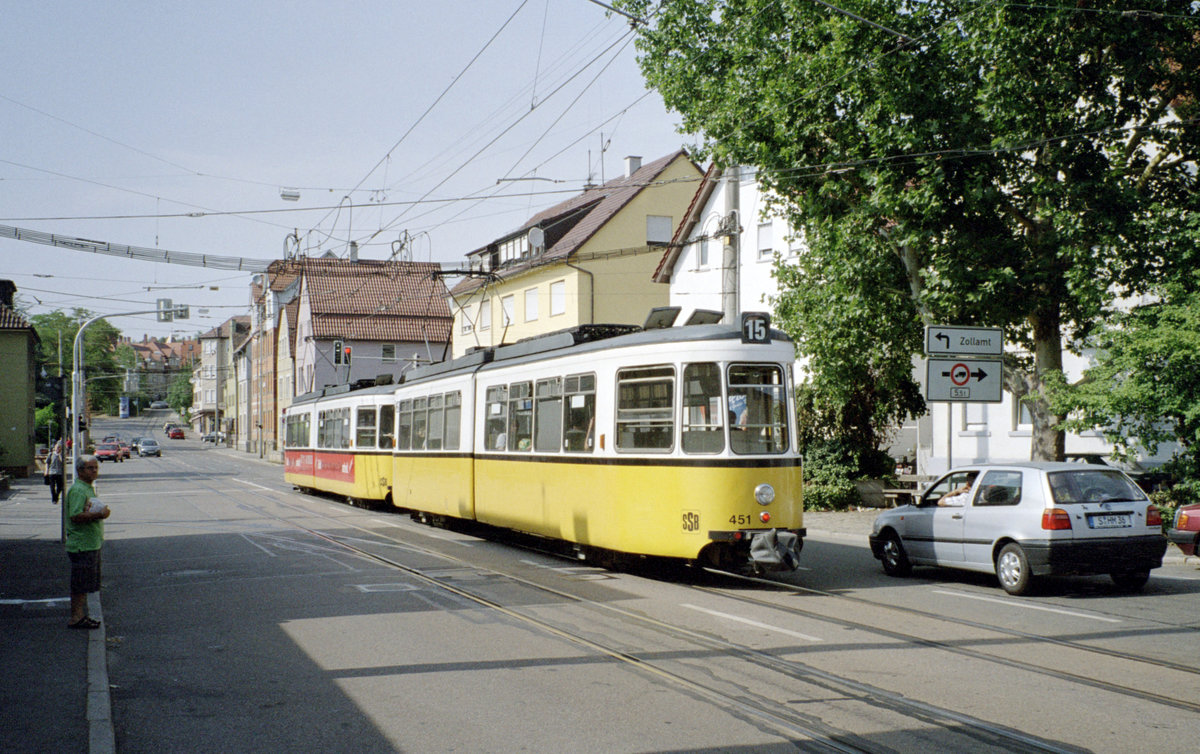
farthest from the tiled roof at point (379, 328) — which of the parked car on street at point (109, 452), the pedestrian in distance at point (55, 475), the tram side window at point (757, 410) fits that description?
the tram side window at point (757, 410)

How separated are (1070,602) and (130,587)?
35.3 feet

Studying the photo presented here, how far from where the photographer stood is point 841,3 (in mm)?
18016

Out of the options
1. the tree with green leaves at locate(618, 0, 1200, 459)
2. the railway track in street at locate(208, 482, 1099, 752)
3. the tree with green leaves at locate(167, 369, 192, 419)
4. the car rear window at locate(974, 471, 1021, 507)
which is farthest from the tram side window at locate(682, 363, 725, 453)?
the tree with green leaves at locate(167, 369, 192, 419)

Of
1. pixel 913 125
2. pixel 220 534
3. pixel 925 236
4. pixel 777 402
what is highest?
Result: pixel 913 125

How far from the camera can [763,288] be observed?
3456cm

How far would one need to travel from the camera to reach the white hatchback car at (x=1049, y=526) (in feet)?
38.7

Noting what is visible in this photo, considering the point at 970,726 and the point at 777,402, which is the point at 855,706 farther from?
the point at 777,402

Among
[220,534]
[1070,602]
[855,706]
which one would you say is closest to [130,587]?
[220,534]

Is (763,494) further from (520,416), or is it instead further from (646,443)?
(520,416)

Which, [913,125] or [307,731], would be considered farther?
[913,125]

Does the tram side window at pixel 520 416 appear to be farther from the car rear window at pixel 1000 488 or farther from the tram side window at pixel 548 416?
the car rear window at pixel 1000 488

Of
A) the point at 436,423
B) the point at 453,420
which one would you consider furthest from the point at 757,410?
the point at 436,423

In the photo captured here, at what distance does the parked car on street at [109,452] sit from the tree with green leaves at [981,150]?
59.5 meters

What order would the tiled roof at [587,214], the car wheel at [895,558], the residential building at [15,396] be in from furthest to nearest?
the residential building at [15,396] → the tiled roof at [587,214] → the car wheel at [895,558]
